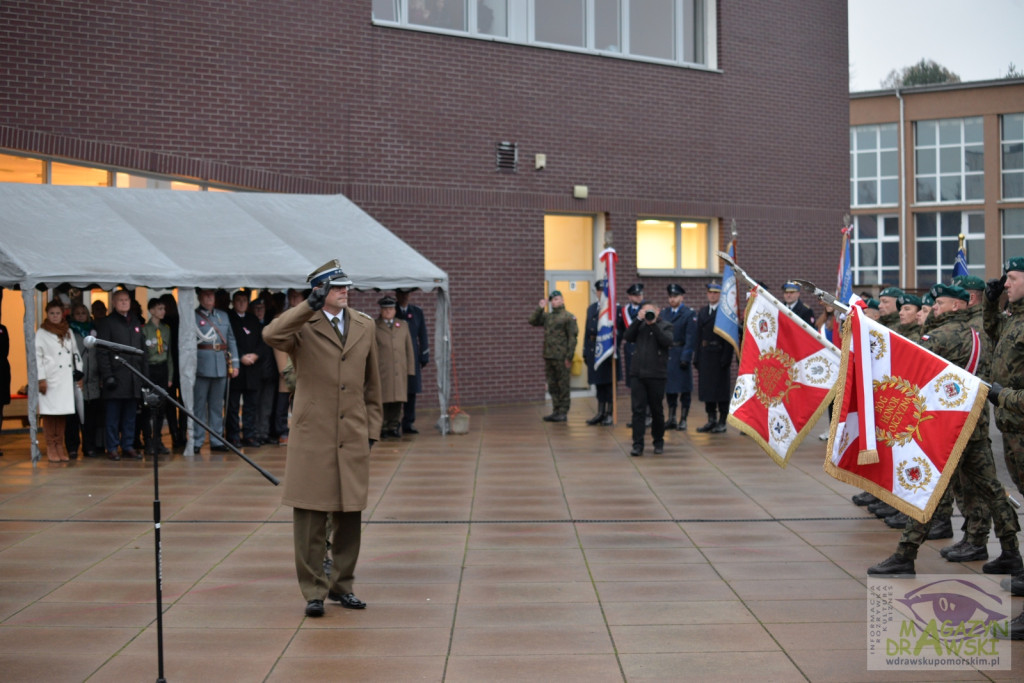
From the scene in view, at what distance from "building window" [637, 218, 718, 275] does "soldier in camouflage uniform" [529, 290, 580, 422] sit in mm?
4307

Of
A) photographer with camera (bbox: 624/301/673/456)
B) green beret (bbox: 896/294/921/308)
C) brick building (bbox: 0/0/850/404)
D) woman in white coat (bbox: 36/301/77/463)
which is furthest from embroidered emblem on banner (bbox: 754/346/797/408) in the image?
brick building (bbox: 0/0/850/404)

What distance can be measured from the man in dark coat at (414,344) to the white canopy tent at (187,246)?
0.38 meters

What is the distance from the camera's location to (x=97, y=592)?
7.23 metres

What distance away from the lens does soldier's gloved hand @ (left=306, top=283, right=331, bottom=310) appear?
20.4 feet

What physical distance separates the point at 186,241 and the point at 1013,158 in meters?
33.2

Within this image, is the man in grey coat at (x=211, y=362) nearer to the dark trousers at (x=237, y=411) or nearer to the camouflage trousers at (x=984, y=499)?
the dark trousers at (x=237, y=411)

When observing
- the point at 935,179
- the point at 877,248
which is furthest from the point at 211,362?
the point at 877,248

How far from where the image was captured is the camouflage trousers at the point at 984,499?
7.08 metres

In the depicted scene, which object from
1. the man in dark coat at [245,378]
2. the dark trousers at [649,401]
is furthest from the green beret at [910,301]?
the man in dark coat at [245,378]


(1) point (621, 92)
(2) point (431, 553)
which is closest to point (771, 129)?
(1) point (621, 92)

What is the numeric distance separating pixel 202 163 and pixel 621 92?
7968mm

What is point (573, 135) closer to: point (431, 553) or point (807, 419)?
point (807, 419)

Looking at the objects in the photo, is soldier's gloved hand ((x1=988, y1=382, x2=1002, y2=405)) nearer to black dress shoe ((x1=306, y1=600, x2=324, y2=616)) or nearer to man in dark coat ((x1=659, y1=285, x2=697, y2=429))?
black dress shoe ((x1=306, y1=600, x2=324, y2=616))

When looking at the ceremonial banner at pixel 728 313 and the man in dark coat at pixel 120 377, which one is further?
the ceremonial banner at pixel 728 313
